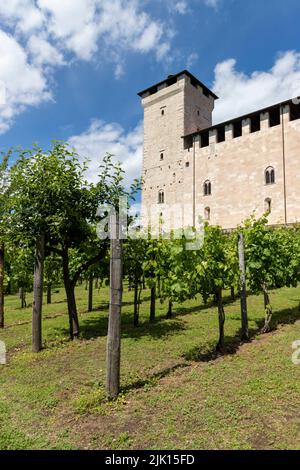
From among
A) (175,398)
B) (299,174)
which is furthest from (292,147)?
(175,398)

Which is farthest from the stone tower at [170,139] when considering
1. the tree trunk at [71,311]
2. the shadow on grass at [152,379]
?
the shadow on grass at [152,379]

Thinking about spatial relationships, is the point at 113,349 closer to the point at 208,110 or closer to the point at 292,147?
the point at 292,147

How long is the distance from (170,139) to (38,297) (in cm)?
3792

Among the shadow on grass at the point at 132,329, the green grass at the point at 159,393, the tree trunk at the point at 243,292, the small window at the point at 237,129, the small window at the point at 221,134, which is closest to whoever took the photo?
the green grass at the point at 159,393

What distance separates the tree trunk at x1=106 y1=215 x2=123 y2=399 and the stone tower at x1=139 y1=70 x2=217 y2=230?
35.7m

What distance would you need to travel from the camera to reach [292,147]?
33.3 metres

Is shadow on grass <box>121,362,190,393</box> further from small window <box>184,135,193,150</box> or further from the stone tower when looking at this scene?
small window <box>184,135,193,150</box>

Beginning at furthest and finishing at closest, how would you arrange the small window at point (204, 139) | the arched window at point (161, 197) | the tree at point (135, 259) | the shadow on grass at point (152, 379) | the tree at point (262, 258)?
1. the arched window at point (161, 197)
2. the small window at point (204, 139)
3. the tree at point (135, 259)
4. the tree at point (262, 258)
5. the shadow on grass at point (152, 379)

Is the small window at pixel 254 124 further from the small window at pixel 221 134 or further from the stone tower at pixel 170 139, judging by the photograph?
the stone tower at pixel 170 139

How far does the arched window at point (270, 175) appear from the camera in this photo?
35.1 meters

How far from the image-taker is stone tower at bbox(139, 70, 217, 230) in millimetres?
42756

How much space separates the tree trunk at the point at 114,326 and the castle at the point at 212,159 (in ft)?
84.1

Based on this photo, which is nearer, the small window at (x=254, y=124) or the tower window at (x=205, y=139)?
the small window at (x=254, y=124)

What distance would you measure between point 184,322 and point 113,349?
6.07m
